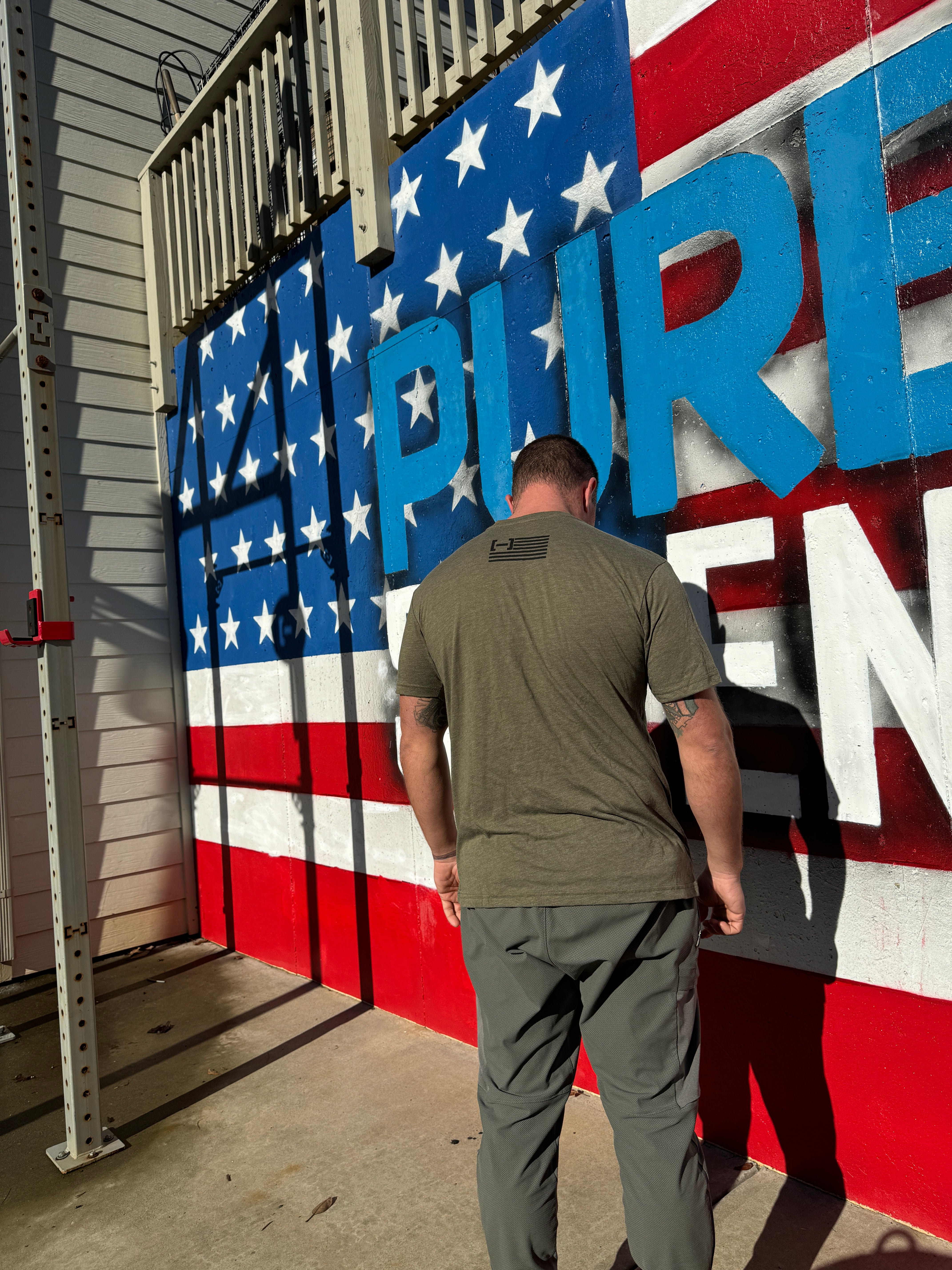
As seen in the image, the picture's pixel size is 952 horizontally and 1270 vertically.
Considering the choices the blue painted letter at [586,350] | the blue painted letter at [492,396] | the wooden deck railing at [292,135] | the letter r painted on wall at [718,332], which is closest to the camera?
the letter r painted on wall at [718,332]

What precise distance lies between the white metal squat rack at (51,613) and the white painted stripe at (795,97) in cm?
201

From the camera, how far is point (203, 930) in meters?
5.21

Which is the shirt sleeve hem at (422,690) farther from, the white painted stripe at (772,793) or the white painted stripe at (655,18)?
the white painted stripe at (655,18)

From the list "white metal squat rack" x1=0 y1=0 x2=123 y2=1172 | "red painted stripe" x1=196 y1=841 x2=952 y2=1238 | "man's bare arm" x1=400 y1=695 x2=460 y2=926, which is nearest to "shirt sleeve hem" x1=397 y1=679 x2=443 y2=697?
"man's bare arm" x1=400 y1=695 x2=460 y2=926

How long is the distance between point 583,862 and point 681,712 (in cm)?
35

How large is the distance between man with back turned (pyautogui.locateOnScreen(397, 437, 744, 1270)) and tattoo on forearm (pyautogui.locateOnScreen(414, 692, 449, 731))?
16 centimetres

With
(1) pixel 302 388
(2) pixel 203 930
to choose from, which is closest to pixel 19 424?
(1) pixel 302 388

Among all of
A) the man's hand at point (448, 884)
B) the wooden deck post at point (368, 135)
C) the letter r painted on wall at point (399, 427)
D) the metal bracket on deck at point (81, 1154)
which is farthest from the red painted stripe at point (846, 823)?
the wooden deck post at point (368, 135)

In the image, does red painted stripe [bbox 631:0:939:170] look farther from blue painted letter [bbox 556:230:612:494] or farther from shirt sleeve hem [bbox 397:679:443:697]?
shirt sleeve hem [bbox 397:679:443:697]

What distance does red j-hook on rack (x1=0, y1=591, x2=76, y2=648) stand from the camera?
282 centimetres

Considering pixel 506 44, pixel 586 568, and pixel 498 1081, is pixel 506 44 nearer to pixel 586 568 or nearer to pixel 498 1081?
pixel 586 568

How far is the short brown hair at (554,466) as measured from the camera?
6.35 ft

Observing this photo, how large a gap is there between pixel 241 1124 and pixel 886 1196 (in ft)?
6.59

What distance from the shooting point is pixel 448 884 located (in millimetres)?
2152
